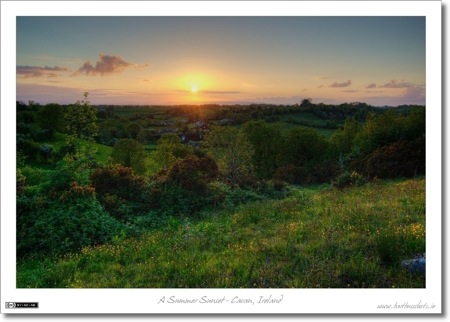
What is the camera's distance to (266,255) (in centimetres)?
735

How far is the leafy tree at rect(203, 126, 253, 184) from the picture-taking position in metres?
10.2

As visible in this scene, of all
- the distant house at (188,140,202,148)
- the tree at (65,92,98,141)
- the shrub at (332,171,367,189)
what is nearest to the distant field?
the tree at (65,92,98,141)

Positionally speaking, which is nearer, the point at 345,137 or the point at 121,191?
the point at 121,191

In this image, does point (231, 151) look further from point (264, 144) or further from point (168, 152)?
point (168, 152)

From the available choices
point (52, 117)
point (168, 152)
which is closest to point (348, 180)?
point (168, 152)

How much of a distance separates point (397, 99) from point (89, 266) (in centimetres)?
715

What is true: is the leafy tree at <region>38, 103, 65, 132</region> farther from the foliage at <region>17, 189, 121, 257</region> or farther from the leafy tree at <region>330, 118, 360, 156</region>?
the leafy tree at <region>330, 118, 360, 156</region>

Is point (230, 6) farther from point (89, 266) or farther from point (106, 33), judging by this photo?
point (89, 266)

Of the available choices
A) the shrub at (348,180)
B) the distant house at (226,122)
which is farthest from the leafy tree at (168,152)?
the shrub at (348,180)

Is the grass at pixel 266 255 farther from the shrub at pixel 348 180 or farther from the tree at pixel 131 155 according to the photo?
the tree at pixel 131 155
